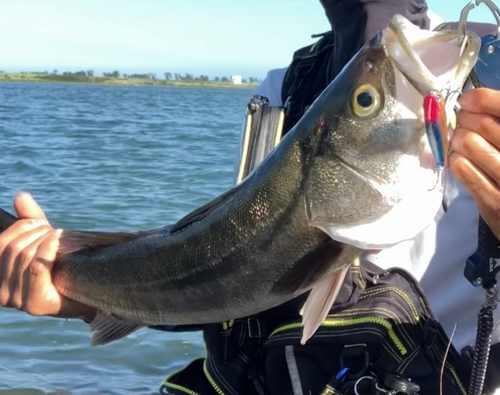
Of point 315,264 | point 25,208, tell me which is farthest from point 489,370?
point 25,208

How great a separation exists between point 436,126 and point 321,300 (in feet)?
2.41

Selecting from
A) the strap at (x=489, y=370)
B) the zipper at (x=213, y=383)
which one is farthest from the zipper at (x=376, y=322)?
the zipper at (x=213, y=383)

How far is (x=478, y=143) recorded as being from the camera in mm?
2055

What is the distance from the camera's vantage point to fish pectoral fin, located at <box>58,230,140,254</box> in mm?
2962

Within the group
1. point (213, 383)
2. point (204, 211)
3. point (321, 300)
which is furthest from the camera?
point (213, 383)

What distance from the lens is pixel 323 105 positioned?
7.64ft

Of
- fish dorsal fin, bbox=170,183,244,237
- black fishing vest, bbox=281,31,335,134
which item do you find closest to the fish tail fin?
fish dorsal fin, bbox=170,183,244,237

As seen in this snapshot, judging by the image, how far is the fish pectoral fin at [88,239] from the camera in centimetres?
296

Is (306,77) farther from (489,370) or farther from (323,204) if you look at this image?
(489,370)

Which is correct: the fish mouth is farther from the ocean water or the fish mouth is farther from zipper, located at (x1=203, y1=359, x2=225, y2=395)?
the ocean water

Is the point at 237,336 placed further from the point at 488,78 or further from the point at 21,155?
the point at 21,155

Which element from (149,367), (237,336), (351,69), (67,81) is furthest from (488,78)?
(67,81)

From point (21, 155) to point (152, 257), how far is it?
18058 millimetres

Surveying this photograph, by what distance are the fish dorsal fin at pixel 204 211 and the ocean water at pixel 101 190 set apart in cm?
412
